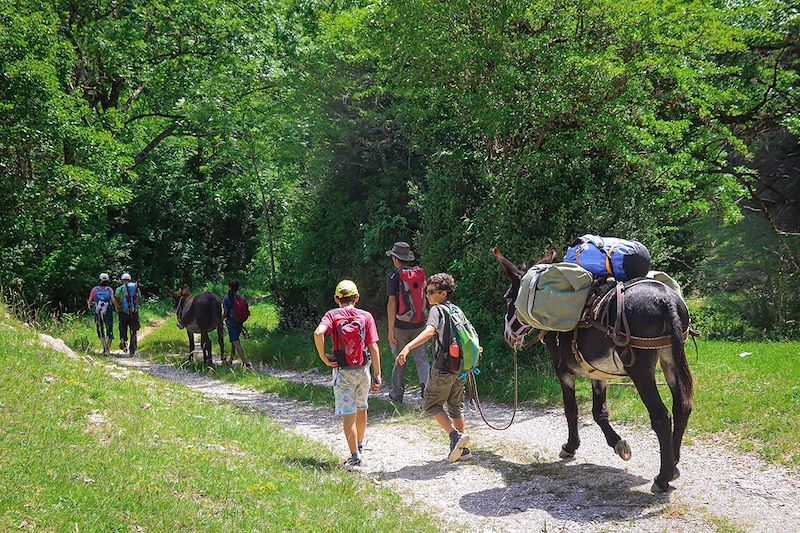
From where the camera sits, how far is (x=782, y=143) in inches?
708

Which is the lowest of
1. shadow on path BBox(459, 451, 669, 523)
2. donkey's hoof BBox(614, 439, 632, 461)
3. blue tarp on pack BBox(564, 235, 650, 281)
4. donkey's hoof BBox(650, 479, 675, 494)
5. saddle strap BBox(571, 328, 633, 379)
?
shadow on path BBox(459, 451, 669, 523)

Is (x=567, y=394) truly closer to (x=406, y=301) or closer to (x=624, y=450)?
(x=624, y=450)

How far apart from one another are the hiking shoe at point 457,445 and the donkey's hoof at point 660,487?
1.78 m

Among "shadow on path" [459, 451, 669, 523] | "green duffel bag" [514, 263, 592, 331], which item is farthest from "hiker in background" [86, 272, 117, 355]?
"green duffel bag" [514, 263, 592, 331]

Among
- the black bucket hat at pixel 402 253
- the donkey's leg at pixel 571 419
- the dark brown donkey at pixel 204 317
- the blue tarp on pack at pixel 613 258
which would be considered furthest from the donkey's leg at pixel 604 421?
the dark brown donkey at pixel 204 317

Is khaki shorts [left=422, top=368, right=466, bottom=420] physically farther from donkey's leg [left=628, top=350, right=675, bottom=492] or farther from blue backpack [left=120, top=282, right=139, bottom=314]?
blue backpack [left=120, top=282, right=139, bottom=314]

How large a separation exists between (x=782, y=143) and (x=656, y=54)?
9528 mm

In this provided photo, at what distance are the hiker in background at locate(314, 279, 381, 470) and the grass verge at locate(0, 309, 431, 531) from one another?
1.85ft

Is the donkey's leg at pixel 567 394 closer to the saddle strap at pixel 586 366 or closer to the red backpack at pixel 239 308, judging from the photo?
the saddle strap at pixel 586 366

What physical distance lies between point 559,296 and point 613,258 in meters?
0.68

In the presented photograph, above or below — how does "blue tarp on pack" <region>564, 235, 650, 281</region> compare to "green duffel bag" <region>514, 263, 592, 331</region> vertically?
above

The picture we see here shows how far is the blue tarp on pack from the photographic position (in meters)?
6.64

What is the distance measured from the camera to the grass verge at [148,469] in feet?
15.6

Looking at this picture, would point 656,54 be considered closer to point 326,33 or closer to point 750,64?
point 750,64
